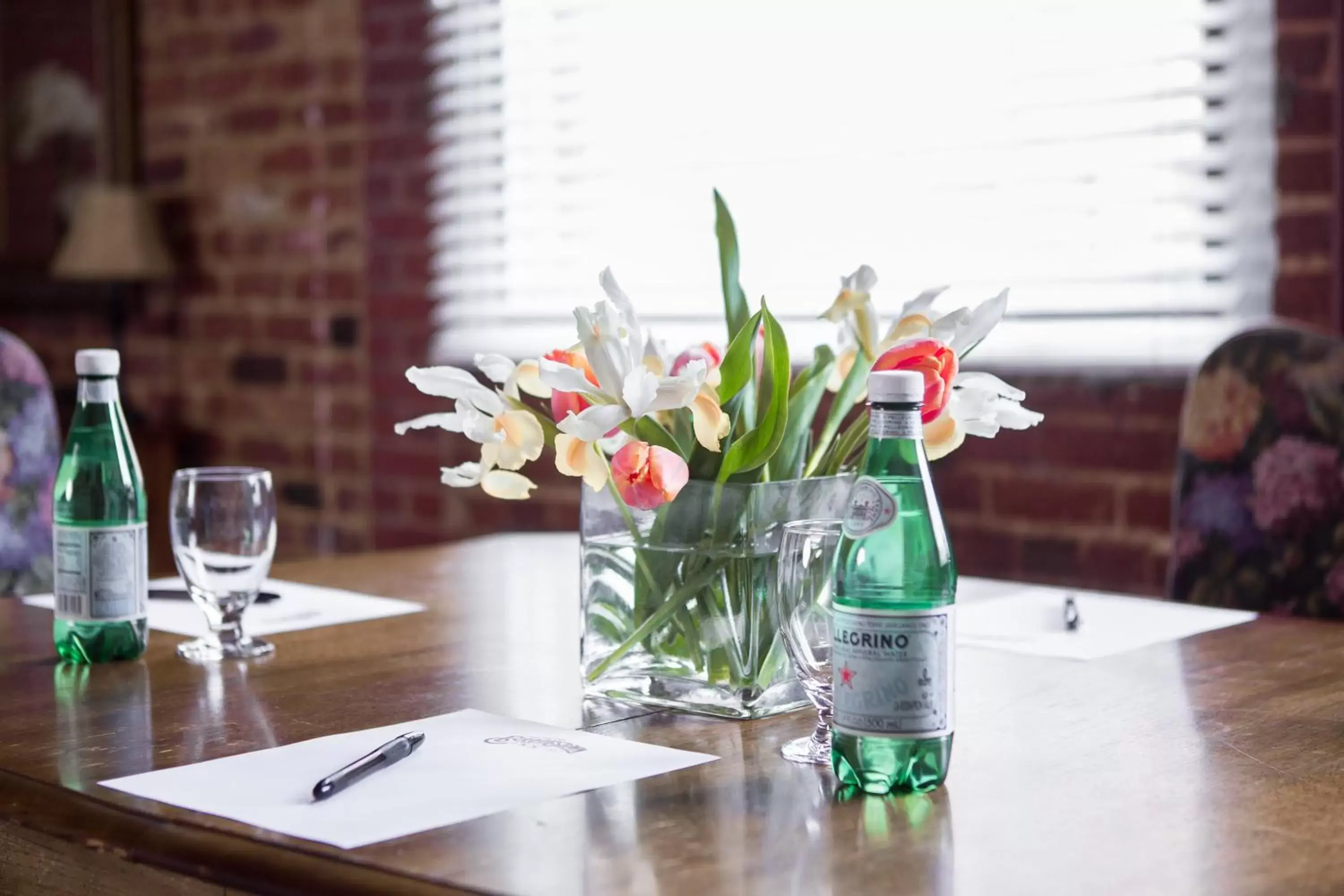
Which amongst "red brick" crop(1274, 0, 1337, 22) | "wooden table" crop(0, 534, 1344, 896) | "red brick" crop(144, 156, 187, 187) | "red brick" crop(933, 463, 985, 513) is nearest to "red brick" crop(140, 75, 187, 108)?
"red brick" crop(144, 156, 187, 187)

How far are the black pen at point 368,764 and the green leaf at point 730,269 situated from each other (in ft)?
1.17

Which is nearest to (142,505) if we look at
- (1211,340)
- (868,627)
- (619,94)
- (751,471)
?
(751,471)

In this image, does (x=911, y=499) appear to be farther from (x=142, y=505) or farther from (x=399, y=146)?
(x=399, y=146)

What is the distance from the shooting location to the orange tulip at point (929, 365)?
40.3 inches

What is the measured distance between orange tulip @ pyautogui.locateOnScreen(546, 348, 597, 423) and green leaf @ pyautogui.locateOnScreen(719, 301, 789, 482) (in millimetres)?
106

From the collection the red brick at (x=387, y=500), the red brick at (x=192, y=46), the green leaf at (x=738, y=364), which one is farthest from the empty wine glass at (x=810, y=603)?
the red brick at (x=192, y=46)

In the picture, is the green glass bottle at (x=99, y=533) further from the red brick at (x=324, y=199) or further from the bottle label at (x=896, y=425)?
the red brick at (x=324, y=199)

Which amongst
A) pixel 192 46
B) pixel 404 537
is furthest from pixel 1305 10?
pixel 192 46

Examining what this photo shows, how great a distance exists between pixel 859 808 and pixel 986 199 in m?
1.96

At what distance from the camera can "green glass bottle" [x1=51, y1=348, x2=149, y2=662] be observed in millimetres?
1271

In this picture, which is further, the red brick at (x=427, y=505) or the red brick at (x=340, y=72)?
the red brick at (x=340, y=72)

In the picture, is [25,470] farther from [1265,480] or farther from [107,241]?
[107,241]

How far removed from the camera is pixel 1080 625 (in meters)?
1.46

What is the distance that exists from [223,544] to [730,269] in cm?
48
